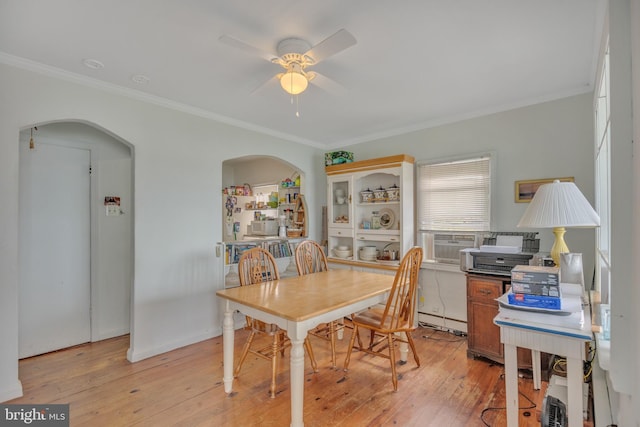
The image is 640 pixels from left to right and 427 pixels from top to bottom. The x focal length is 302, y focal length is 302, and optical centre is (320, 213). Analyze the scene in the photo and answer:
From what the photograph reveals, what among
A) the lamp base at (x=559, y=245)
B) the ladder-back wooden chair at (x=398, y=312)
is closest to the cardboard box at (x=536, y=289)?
the lamp base at (x=559, y=245)

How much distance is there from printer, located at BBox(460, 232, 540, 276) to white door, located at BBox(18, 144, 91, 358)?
12.8ft

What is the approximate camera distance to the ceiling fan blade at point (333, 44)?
1.61 meters

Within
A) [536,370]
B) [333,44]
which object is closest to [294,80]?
[333,44]

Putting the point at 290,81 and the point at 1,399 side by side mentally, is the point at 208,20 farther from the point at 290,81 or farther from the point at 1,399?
the point at 1,399

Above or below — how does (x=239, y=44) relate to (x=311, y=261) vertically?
above

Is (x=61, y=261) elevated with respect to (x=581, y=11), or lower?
lower

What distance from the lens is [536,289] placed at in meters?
1.53

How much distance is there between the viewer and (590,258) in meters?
2.67

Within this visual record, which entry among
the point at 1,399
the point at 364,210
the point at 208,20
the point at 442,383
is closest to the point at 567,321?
the point at 442,383

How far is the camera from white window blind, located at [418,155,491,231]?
328 cm

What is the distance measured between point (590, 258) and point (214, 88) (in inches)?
144

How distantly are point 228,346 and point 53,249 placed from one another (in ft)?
7.28

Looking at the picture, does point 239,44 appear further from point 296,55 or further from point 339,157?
point 339,157

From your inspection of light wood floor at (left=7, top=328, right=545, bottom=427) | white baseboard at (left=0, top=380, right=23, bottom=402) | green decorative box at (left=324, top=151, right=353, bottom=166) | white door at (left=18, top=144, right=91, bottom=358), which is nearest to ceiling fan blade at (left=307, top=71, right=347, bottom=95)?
green decorative box at (left=324, top=151, right=353, bottom=166)
